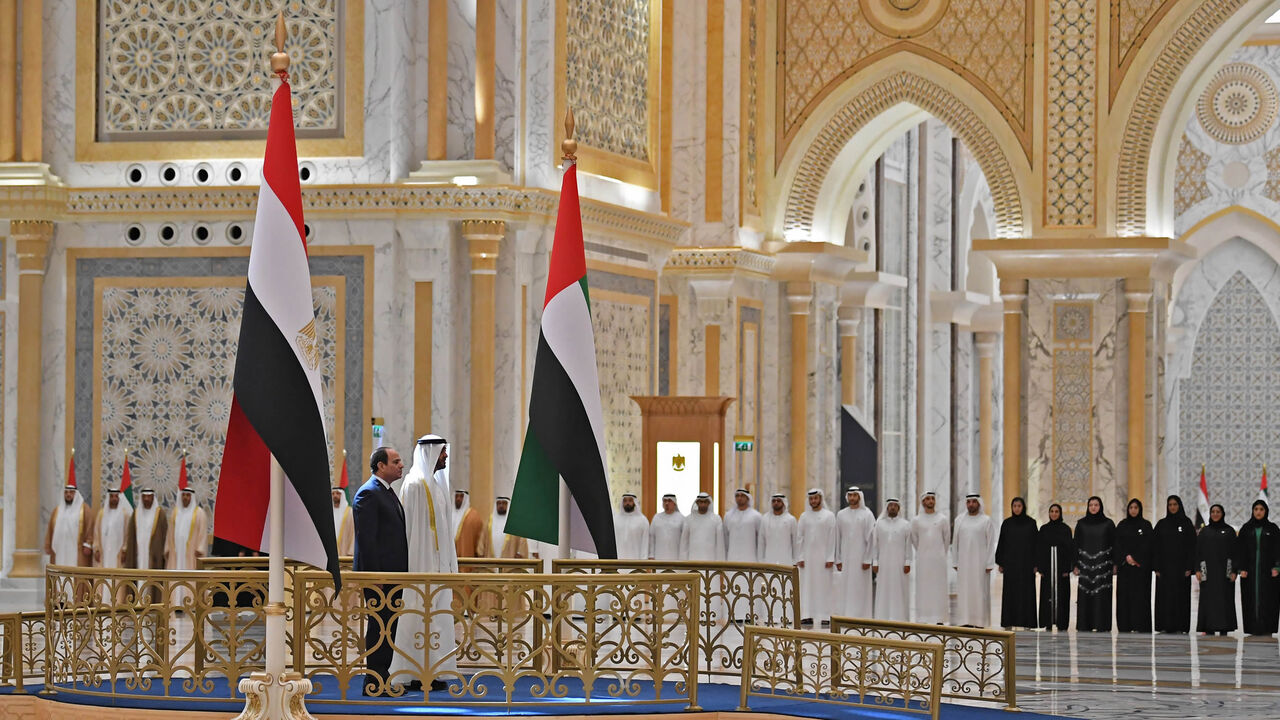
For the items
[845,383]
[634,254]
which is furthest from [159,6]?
[845,383]

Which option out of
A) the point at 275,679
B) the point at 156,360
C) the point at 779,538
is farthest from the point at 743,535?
the point at 275,679

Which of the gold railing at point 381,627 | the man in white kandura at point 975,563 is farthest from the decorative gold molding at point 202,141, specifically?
the gold railing at point 381,627

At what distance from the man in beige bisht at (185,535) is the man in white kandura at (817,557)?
399 centimetres

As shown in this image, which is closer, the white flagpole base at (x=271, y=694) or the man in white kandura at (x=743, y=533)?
the white flagpole base at (x=271, y=694)

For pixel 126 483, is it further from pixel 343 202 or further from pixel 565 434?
pixel 565 434

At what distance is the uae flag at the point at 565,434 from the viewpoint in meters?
7.82

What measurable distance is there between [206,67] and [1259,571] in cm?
748

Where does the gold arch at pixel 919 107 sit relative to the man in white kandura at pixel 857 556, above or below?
above

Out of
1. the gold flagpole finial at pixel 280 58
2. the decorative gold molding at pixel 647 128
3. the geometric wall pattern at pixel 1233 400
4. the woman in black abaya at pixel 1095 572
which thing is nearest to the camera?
the gold flagpole finial at pixel 280 58

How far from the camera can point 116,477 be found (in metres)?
11.9

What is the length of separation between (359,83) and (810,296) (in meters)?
5.45

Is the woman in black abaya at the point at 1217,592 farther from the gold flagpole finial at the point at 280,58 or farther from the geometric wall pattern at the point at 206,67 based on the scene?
the gold flagpole finial at the point at 280,58

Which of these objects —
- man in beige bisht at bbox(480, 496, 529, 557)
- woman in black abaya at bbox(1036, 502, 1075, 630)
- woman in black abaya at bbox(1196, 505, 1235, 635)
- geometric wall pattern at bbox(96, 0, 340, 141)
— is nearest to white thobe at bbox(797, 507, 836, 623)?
woman in black abaya at bbox(1036, 502, 1075, 630)

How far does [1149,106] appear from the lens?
14.2 metres
